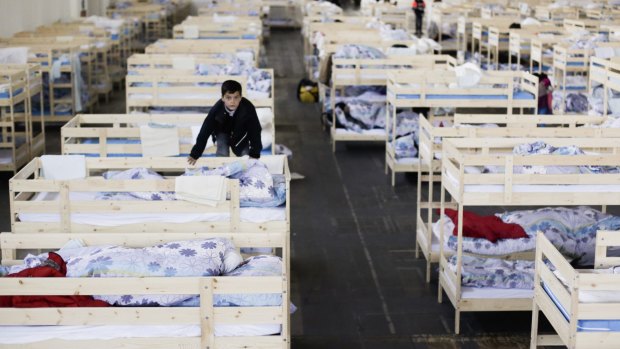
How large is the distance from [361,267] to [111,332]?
294 centimetres

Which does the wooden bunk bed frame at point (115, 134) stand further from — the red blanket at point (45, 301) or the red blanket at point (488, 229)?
the red blanket at point (45, 301)

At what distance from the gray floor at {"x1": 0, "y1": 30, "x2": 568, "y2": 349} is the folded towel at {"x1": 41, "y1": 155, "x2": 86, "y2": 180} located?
1.62 metres

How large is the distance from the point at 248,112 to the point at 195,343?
282cm

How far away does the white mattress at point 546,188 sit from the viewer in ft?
17.3

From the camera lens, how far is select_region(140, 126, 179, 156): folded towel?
23.3 ft

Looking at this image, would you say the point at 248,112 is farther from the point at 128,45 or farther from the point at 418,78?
the point at 128,45

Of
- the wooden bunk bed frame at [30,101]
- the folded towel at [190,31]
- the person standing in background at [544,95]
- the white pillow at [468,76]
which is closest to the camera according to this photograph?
the white pillow at [468,76]

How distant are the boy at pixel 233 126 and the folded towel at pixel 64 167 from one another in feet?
2.57

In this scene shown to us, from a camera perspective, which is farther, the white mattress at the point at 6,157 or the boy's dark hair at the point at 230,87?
the white mattress at the point at 6,157

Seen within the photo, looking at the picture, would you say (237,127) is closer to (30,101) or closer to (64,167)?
(64,167)

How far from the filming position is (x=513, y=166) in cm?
546

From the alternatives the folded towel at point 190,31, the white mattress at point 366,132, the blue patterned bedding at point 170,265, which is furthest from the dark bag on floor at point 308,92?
the blue patterned bedding at point 170,265

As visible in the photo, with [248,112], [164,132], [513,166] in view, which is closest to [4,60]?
[164,132]

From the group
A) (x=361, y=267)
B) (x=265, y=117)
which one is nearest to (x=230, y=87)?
(x=361, y=267)
